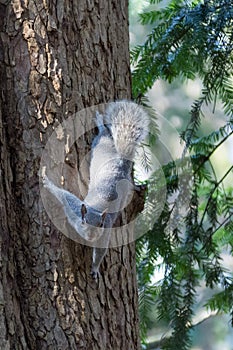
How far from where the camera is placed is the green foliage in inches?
66.6

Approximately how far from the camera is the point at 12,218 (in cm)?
115

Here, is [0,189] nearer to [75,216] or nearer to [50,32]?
[75,216]

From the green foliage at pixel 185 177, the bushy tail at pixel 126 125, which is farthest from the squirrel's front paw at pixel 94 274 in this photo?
the green foliage at pixel 185 177

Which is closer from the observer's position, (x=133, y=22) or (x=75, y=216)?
(x=75, y=216)

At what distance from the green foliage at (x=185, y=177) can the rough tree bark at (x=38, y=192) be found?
0.48 m

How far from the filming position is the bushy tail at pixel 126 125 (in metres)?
1.21

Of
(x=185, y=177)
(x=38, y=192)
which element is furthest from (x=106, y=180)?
(x=185, y=177)

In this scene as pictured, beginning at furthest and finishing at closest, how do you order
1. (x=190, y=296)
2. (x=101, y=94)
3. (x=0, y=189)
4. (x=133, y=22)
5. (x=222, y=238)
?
(x=133, y=22) → (x=222, y=238) → (x=190, y=296) → (x=101, y=94) → (x=0, y=189)

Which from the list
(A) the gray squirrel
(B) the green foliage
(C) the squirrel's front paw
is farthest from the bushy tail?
(B) the green foliage

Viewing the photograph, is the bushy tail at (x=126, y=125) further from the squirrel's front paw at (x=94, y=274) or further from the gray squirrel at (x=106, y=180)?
the squirrel's front paw at (x=94, y=274)

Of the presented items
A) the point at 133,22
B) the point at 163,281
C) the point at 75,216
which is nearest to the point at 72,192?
the point at 75,216

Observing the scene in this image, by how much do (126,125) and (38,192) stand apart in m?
0.20

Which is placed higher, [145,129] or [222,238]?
[222,238]

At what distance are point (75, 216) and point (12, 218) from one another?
0.33 ft
